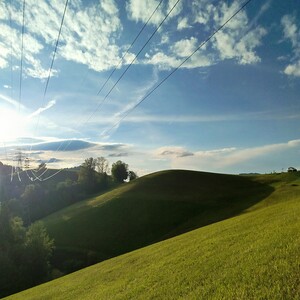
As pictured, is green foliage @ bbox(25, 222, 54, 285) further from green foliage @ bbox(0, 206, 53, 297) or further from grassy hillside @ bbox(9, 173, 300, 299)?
grassy hillside @ bbox(9, 173, 300, 299)

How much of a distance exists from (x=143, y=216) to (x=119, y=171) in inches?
3961

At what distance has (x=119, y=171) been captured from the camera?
185 meters

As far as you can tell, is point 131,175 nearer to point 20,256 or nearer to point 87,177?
point 87,177

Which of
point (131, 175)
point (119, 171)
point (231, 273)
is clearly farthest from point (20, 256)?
point (131, 175)

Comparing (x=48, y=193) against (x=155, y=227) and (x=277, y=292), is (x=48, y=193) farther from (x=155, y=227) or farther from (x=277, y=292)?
(x=277, y=292)

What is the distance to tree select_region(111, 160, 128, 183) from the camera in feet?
604

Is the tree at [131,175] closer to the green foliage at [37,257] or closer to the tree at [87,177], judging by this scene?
the tree at [87,177]

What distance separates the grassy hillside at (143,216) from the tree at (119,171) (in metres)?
68.9

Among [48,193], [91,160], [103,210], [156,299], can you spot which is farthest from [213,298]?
[91,160]

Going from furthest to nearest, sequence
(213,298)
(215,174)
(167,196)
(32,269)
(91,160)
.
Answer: (91,160), (215,174), (167,196), (32,269), (213,298)

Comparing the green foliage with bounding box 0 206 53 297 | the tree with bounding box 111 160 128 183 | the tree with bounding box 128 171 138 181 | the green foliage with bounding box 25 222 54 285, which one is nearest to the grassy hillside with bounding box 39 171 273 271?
the green foliage with bounding box 25 222 54 285

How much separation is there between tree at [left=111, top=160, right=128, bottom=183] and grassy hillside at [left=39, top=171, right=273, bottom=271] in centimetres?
6889

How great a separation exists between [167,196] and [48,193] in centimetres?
6486

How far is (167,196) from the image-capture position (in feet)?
326
